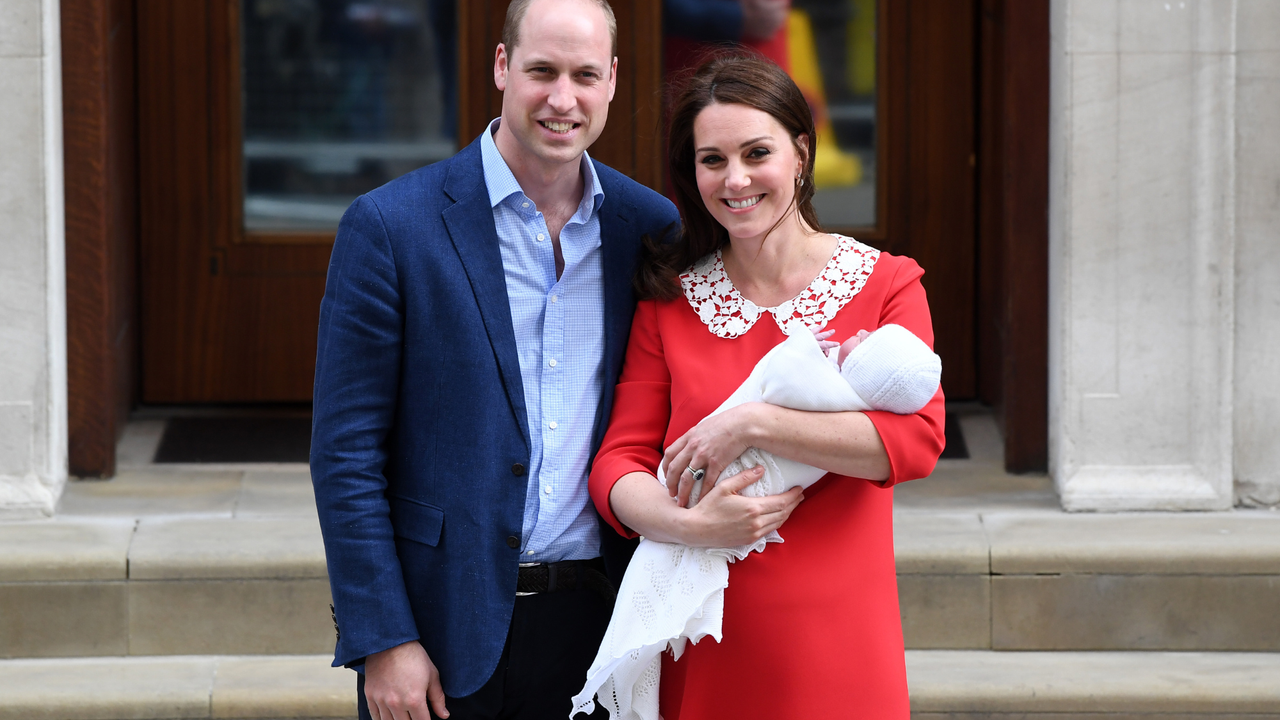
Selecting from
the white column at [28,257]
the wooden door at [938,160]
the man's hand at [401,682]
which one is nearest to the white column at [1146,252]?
the wooden door at [938,160]

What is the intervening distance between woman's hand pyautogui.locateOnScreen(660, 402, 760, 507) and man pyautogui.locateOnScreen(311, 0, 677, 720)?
0.73ft

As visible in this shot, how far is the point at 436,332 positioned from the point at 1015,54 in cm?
289

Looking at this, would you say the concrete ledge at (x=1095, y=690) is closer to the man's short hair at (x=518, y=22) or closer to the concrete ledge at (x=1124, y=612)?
the concrete ledge at (x=1124, y=612)

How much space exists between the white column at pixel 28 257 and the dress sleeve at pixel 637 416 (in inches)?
100

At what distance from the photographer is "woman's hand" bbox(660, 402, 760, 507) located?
2127 millimetres

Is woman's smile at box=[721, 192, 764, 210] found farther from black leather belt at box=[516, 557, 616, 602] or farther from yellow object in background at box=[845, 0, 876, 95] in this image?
yellow object in background at box=[845, 0, 876, 95]

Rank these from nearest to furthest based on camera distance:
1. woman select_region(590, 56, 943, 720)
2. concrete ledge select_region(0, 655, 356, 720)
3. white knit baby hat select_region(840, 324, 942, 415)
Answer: white knit baby hat select_region(840, 324, 942, 415) → woman select_region(590, 56, 943, 720) → concrete ledge select_region(0, 655, 356, 720)

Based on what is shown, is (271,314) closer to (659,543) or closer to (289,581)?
(289,581)

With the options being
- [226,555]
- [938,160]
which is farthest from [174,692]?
[938,160]

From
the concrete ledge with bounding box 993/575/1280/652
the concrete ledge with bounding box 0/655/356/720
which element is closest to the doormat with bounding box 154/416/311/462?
the concrete ledge with bounding box 0/655/356/720

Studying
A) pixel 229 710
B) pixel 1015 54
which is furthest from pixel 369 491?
pixel 1015 54

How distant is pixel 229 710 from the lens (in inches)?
143

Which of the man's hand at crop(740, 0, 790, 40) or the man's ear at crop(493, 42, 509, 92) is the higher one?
the man's hand at crop(740, 0, 790, 40)

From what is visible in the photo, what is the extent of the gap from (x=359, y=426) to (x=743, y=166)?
0.74m
